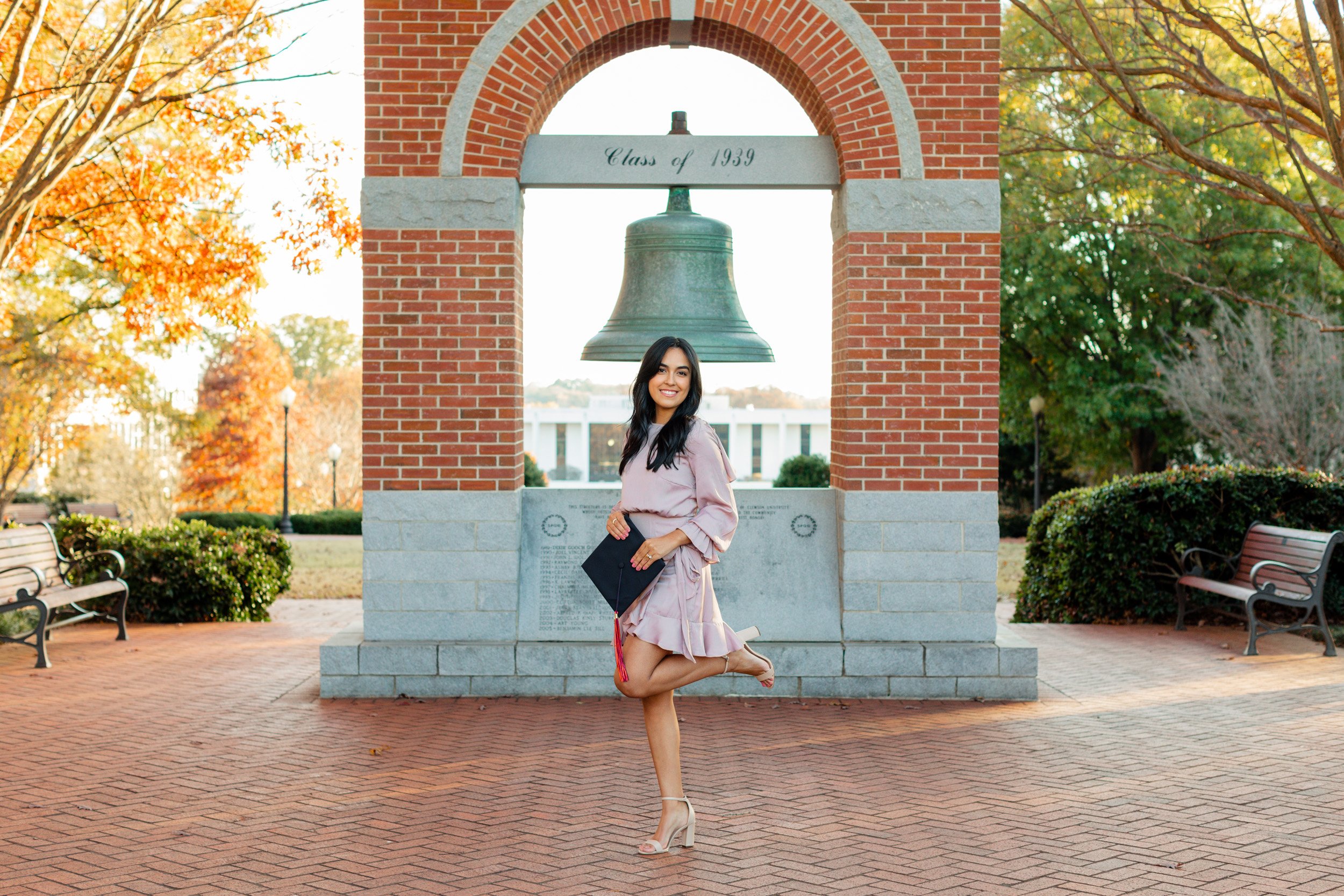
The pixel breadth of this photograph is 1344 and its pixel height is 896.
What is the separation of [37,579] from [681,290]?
5438mm

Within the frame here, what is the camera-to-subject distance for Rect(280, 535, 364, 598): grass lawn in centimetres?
1465

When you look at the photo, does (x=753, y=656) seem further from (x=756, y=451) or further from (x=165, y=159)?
(x=756, y=451)

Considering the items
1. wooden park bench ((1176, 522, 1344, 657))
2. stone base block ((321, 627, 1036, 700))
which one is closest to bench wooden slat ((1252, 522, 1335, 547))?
wooden park bench ((1176, 522, 1344, 657))

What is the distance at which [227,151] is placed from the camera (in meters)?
13.7

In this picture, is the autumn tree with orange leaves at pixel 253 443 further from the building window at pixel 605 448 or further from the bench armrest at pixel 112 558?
the bench armrest at pixel 112 558

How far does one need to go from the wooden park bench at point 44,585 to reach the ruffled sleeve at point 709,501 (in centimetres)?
615

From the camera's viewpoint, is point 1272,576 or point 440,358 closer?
point 440,358

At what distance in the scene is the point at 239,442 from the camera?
122ft

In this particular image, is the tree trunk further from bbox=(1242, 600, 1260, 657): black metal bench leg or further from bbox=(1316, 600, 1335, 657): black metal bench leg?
bbox=(1242, 600, 1260, 657): black metal bench leg

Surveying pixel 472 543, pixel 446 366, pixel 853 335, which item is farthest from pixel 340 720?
pixel 853 335

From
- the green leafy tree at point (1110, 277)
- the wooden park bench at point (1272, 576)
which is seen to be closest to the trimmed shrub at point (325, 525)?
the green leafy tree at point (1110, 277)

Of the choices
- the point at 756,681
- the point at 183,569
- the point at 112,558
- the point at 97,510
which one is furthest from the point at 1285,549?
the point at 97,510

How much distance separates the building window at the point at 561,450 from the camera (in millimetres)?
18969

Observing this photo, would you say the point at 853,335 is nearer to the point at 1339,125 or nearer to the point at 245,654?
the point at 1339,125
